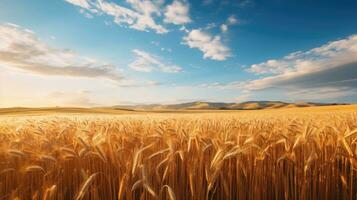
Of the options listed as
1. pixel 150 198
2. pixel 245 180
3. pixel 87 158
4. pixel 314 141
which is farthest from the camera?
pixel 314 141

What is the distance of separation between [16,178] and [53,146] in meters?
0.47

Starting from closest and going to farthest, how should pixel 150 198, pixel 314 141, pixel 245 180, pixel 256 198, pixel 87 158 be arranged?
1. pixel 150 198
2. pixel 256 198
3. pixel 245 180
4. pixel 87 158
5. pixel 314 141

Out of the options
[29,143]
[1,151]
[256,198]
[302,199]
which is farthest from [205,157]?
[1,151]

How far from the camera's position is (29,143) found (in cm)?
316

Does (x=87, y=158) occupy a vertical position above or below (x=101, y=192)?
above

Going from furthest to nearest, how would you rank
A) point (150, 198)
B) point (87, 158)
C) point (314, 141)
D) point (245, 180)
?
point (314, 141)
point (87, 158)
point (245, 180)
point (150, 198)

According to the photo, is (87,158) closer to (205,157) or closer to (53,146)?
(53,146)

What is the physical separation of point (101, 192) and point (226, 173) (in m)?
1.15

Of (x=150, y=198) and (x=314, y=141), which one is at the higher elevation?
(x=314, y=141)

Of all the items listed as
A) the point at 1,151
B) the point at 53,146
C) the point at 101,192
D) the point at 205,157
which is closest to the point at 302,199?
the point at 205,157

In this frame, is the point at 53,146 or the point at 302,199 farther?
the point at 53,146

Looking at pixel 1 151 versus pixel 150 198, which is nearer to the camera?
pixel 150 198

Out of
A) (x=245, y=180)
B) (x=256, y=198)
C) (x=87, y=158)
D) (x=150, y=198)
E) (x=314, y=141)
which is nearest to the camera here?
(x=150, y=198)

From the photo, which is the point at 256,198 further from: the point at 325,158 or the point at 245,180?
the point at 325,158
